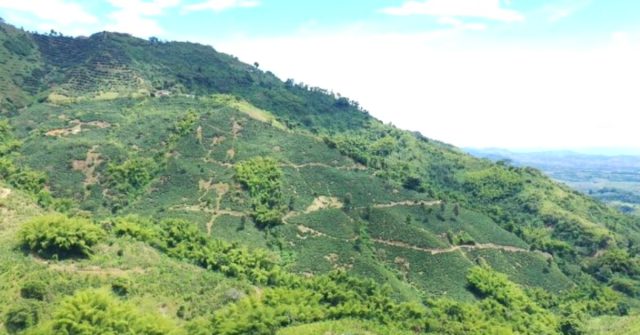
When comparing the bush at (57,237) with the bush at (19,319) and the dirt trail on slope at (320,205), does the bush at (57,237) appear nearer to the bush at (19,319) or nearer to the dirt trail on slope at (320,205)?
the bush at (19,319)

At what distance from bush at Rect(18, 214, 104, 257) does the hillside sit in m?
0.21

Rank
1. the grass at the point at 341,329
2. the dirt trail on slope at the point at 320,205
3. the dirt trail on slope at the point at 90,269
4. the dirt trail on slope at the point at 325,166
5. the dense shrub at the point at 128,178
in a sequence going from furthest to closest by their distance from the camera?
the dirt trail on slope at the point at 325,166 → the dense shrub at the point at 128,178 → the dirt trail on slope at the point at 320,205 → the dirt trail on slope at the point at 90,269 → the grass at the point at 341,329

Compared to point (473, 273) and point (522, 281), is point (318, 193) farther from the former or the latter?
point (522, 281)

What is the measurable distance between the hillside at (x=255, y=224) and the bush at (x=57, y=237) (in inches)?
8.3

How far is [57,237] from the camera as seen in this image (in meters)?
61.5

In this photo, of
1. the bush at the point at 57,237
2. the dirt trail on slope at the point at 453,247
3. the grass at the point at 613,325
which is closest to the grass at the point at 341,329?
the bush at the point at 57,237

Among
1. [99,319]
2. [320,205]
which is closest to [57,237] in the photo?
[99,319]

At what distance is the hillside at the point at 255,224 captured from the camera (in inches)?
2432

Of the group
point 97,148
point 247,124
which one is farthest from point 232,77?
point 97,148

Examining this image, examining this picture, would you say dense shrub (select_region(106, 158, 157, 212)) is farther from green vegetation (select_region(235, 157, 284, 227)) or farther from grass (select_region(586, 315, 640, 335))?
grass (select_region(586, 315, 640, 335))

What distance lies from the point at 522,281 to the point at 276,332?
5561 centimetres

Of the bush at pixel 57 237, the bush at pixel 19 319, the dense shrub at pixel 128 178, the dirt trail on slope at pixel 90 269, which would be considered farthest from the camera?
the dense shrub at pixel 128 178

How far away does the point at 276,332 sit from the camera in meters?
59.5

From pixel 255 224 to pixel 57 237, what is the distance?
121 ft
